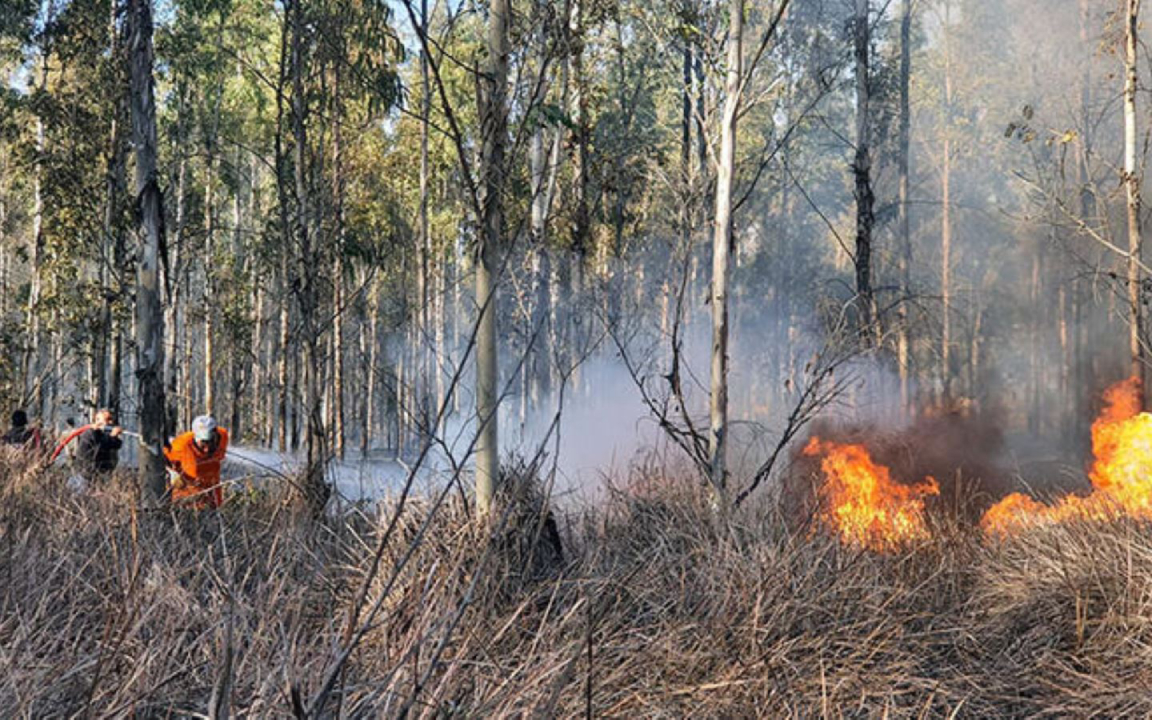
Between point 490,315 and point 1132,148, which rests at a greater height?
point 1132,148

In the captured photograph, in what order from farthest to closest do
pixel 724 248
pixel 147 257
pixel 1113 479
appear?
pixel 1113 479 → pixel 147 257 → pixel 724 248

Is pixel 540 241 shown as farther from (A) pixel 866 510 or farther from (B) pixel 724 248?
(A) pixel 866 510

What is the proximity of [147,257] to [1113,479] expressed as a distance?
9855 millimetres

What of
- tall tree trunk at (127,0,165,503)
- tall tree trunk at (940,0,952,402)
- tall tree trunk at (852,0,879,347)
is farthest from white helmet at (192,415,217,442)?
tall tree trunk at (940,0,952,402)

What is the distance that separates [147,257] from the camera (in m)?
7.97

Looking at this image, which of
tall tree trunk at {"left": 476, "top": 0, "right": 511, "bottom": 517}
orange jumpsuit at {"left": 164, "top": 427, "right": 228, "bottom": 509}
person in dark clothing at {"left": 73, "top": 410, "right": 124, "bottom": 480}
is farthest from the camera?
person in dark clothing at {"left": 73, "top": 410, "right": 124, "bottom": 480}

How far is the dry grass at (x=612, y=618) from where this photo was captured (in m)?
2.96

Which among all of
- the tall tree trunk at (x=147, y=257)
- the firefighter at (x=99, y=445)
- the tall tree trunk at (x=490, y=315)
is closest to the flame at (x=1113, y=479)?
the tall tree trunk at (x=490, y=315)

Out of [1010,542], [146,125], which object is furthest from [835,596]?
[146,125]

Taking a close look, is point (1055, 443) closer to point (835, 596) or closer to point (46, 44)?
point (835, 596)

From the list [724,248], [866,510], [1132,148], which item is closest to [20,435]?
[724,248]

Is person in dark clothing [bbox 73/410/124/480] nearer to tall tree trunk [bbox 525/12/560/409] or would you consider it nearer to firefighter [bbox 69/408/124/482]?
firefighter [bbox 69/408/124/482]

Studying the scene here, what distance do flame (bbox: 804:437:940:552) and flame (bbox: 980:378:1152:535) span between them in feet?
1.79

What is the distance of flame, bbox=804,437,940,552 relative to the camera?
6312 millimetres
